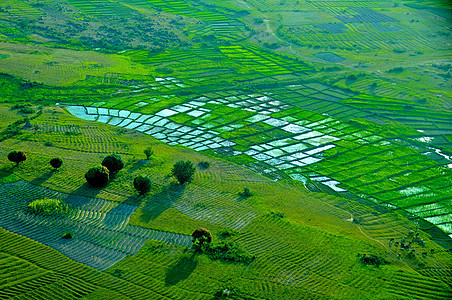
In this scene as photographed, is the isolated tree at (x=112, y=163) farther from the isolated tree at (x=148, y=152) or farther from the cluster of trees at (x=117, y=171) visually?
the isolated tree at (x=148, y=152)

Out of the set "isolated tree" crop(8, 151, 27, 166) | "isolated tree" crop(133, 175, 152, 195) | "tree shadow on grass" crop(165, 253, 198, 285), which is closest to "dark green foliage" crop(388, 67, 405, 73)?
"isolated tree" crop(133, 175, 152, 195)

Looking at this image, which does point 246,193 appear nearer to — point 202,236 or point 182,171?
point 182,171

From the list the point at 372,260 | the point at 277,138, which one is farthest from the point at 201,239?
the point at 277,138

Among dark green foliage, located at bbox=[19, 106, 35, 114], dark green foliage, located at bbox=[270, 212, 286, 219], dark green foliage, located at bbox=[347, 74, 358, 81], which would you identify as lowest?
dark green foliage, located at bbox=[270, 212, 286, 219]

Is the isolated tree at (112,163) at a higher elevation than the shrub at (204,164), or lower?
higher

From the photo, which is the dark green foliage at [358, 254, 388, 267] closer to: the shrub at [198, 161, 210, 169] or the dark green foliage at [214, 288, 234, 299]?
the dark green foliage at [214, 288, 234, 299]

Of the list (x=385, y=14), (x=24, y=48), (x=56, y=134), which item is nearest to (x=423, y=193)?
(x=56, y=134)

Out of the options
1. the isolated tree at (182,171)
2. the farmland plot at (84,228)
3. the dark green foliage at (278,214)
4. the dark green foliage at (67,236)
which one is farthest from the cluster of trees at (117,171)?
the dark green foliage at (278,214)
